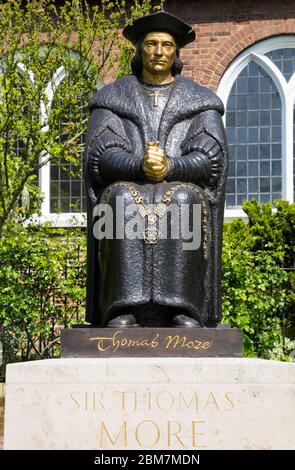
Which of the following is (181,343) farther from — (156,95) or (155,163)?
(156,95)

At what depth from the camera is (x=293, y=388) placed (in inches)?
213

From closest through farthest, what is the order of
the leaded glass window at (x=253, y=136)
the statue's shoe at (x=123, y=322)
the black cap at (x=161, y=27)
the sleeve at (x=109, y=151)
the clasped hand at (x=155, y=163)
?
the statue's shoe at (x=123, y=322) → the clasped hand at (x=155, y=163) → the sleeve at (x=109, y=151) → the black cap at (x=161, y=27) → the leaded glass window at (x=253, y=136)

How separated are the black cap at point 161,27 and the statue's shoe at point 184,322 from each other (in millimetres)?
2009

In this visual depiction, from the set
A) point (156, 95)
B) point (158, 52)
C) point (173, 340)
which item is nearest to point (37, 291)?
point (156, 95)

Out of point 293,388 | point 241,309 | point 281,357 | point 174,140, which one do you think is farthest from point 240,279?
point 293,388

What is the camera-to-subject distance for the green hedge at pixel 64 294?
11.8 metres

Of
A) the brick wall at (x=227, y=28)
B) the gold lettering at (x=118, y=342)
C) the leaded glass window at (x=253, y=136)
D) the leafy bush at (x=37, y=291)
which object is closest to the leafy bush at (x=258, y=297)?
the leafy bush at (x=37, y=291)

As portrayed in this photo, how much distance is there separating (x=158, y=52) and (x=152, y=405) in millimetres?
2484

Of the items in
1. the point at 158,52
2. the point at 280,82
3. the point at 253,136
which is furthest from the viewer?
the point at 253,136

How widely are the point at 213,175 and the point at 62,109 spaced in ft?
22.9

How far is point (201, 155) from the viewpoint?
20.4 ft

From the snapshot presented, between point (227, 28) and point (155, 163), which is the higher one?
point (227, 28)

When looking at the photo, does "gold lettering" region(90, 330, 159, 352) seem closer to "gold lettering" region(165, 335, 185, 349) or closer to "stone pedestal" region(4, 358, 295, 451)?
"gold lettering" region(165, 335, 185, 349)
